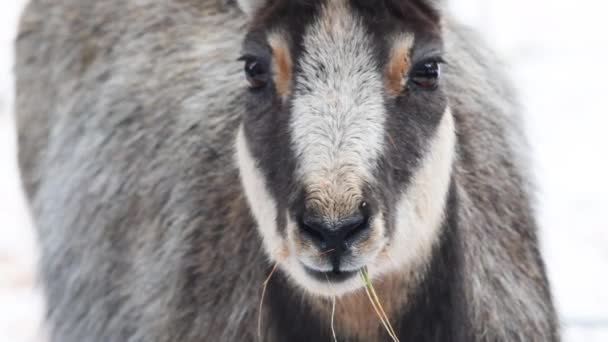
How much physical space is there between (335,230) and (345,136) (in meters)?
0.37

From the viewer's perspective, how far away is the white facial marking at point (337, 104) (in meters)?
3.54

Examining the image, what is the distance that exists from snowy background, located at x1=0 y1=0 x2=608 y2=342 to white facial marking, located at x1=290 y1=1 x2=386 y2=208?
6.64ft

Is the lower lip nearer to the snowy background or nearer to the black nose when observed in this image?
the black nose

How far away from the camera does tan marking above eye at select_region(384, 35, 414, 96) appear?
148 inches

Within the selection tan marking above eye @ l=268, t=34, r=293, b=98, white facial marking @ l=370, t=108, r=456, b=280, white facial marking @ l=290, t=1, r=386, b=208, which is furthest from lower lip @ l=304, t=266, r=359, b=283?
tan marking above eye @ l=268, t=34, r=293, b=98

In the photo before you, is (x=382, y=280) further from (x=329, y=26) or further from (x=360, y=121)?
(x=329, y=26)

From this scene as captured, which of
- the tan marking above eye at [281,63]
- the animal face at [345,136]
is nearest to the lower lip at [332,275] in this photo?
the animal face at [345,136]

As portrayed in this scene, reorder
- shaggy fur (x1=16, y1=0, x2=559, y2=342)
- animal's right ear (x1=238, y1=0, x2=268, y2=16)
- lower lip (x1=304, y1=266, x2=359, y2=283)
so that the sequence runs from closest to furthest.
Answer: lower lip (x1=304, y1=266, x2=359, y2=283) < animal's right ear (x1=238, y1=0, x2=268, y2=16) < shaggy fur (x1=16, y1=0, x2=559, y2=342)

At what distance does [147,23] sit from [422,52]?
269 centimetres

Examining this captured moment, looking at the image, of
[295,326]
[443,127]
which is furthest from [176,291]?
[443,127]

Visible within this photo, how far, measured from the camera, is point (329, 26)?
12.4 ft

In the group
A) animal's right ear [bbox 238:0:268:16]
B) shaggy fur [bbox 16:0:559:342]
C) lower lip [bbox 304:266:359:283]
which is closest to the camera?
lower lip [bbox 304:266:359:283]

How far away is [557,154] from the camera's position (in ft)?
34.6

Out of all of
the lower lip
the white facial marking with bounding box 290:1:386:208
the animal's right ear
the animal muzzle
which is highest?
the white facial marking with bounding box 290:1:386:208
